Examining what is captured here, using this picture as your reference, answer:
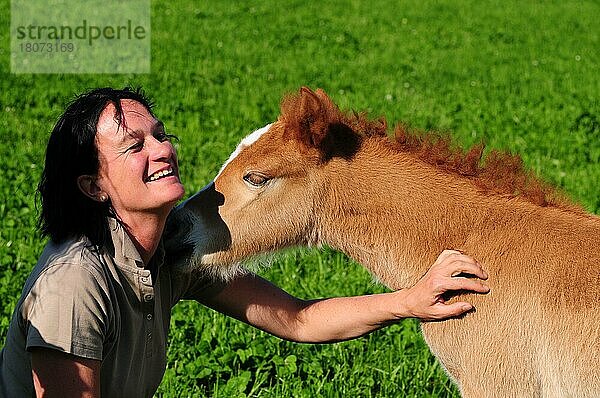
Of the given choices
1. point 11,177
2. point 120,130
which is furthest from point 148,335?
point 11,177

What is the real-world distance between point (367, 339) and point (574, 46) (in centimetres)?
1283

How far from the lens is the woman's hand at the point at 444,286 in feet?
12.2

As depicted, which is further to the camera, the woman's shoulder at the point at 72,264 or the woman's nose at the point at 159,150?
the woman's nose at the point at 159,150

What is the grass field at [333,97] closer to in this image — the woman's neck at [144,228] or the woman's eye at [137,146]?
the woman's neck at [144,228]

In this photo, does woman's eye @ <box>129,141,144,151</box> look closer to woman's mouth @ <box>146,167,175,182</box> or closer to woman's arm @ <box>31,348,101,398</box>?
woman's mouth @ <box>146,167,175,182</box>

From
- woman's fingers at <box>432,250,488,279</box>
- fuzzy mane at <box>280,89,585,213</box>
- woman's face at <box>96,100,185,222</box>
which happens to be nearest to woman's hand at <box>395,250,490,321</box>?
woman's fingers at <box>432,250,488,279</box>

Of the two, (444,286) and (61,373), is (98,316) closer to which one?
(61,373)

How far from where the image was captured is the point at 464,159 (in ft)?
13.3

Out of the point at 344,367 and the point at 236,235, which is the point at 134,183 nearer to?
the point at 236,235

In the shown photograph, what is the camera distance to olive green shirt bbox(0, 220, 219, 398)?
3463 millimetres

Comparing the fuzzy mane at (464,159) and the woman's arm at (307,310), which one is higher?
the fuzzy mane at (464,159)

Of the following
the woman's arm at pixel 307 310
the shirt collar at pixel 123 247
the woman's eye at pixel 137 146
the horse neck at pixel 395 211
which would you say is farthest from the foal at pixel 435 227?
the woman's eye at pixel 137 146

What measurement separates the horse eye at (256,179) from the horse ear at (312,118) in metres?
0.24

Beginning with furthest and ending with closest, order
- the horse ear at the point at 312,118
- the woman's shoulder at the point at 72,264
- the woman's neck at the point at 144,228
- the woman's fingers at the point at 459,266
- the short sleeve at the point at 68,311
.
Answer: the horse ear at the point at 312,118
the woman's neck at the point at 144,228
the woman's fingers at the point at 459,266
the woman's shoulder at the point at 72,264
the short sleeve at the point at 68,311
